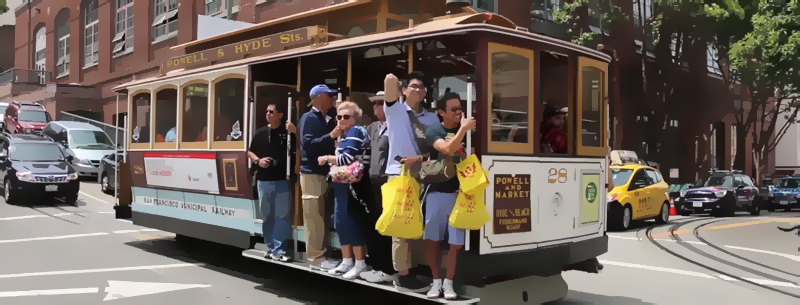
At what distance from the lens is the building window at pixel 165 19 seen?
31453 millimetres

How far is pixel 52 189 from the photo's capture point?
16.9 m

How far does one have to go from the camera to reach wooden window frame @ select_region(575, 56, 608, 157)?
7262 mm

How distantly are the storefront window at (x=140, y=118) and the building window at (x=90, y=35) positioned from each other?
30.7 meters

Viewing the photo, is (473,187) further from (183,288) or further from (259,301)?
(183,288)

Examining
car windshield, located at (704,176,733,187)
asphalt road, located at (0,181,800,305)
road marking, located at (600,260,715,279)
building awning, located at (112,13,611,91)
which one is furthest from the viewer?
car windshield, located at (704,176,733,187)

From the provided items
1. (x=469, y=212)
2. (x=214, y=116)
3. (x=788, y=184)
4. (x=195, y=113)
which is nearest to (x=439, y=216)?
(x=469, y=212)

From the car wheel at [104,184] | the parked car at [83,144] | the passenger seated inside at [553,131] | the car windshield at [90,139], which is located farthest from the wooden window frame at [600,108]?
the car windshield at [90,139]

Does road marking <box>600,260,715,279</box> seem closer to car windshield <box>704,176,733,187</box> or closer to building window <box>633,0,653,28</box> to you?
car windshield <box>704,176,733,187</box>

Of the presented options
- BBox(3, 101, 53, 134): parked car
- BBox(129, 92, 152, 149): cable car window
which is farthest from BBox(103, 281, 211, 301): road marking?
BBox(3, 101, 53, 134): parked car

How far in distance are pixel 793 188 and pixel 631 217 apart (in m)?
13.9

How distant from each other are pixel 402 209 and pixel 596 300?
3060mm

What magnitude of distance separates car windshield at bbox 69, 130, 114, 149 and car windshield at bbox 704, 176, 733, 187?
64.8 ft

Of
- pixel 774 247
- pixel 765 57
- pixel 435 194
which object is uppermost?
pixel 765 57

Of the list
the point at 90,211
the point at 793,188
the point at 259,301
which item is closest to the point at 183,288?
the point at 259,301
